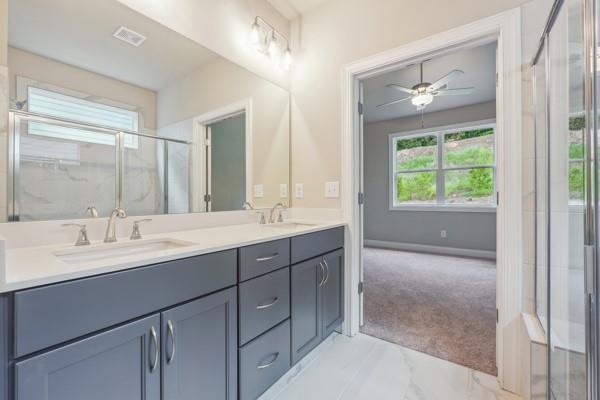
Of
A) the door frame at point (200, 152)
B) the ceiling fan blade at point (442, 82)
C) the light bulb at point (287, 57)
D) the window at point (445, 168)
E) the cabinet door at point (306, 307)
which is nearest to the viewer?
the cabinet door at point (306, 307)

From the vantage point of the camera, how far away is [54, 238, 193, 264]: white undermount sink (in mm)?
1080

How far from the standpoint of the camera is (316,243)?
5.54ft

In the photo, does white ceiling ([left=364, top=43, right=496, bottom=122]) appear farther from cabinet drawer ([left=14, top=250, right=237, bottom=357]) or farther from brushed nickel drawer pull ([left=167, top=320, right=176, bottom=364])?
brushed nickel drawer pull ([left=167, top=320, right=176, bottom=364])

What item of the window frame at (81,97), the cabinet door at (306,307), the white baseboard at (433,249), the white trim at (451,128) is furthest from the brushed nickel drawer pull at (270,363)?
the white trim at (451,128)

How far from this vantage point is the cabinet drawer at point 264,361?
3.98 ft

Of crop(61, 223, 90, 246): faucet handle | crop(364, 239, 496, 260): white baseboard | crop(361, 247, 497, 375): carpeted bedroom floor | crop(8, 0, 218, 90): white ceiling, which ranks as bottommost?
crop(361, 247, 497, 375): carpeted bedroom floor

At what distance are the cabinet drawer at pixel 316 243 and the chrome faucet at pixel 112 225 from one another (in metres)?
0.86

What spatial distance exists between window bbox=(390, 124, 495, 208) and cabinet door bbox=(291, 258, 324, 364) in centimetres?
400

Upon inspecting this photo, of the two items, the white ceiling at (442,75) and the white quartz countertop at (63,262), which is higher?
the white ceiling at (442,75)

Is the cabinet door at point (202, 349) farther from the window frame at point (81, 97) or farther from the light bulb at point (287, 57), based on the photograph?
the light bulb at point (287, 57)

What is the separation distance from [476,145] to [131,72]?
4.95 metres

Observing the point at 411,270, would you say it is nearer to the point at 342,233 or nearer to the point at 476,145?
the point at 342,233

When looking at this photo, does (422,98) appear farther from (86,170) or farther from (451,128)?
(86,170)

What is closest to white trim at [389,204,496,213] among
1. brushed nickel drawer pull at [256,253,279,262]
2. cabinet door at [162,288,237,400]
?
brushed nickel drawer pull at [256,253,279,262]
